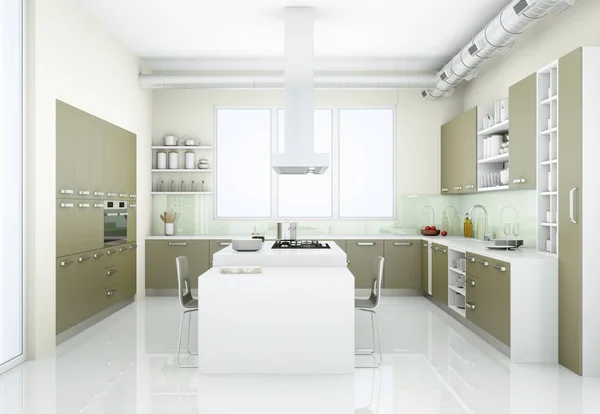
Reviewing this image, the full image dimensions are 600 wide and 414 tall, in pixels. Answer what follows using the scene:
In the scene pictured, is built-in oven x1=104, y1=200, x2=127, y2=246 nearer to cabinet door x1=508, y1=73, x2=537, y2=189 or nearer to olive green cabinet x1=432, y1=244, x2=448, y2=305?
olive green cabinet x1=432, y1=244, x2=448, y2=305

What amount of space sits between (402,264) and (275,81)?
11.0 ft

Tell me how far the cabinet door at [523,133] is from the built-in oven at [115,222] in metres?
4.72

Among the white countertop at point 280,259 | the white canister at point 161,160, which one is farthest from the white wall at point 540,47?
the white canister at point 161,160

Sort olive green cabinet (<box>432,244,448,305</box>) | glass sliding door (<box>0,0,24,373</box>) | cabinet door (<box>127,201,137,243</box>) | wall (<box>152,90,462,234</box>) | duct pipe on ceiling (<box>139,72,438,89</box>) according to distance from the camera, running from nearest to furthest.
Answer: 1. glass sliding door (<box>0,0,24,373</box>)
2. olive green cabinet (<box>432,244,448,305</box>)
3. cabinet door (<box>127,201,137,243</box>)
4. duct pipe on ceiling (<box>139,72,438,89</box>)
5. wall (<box>152,90,462,234</box>)

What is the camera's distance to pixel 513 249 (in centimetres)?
563

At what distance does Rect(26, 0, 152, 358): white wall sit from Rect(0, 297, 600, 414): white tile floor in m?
0.58

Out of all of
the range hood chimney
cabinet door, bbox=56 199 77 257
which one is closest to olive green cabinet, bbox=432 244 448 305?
the range hood chimney

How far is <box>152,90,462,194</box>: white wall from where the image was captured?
881 cm

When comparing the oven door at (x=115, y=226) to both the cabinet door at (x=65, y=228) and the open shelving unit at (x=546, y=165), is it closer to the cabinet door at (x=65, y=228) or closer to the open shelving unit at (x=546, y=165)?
the cabinet door at (x=65, y=228)

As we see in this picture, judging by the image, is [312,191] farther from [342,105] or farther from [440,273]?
[440,273]

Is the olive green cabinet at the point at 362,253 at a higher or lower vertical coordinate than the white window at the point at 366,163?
lower

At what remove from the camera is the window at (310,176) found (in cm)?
887

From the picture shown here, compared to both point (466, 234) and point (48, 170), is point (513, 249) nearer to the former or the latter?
point (466, 234)

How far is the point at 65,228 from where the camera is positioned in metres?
5.54
